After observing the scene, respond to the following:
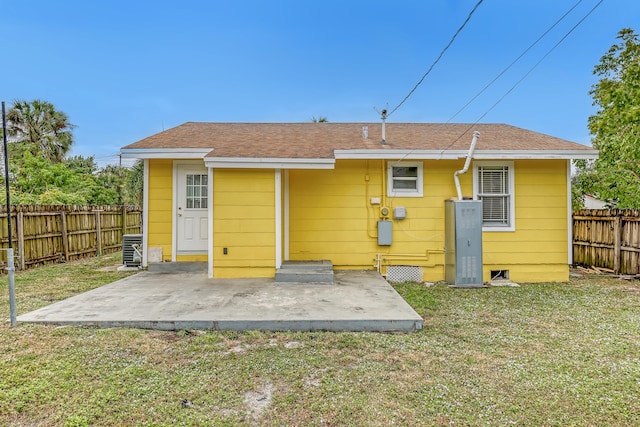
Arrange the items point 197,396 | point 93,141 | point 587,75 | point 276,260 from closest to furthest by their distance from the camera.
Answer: point 197,396
point 276,260
point 587,75
point 93,141

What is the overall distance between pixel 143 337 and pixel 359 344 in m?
2.21

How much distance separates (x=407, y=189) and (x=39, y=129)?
1939cm

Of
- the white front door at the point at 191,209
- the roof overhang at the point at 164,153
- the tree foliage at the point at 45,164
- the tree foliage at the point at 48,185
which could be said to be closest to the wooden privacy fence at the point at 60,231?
the roof overhang at the point at 164,153

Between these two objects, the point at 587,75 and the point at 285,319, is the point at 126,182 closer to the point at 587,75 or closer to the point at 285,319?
the point at 285,319

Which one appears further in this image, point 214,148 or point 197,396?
point 214,148

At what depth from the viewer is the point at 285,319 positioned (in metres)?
3.77

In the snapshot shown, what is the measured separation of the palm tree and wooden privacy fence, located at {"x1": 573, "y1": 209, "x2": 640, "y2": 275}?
821 inches

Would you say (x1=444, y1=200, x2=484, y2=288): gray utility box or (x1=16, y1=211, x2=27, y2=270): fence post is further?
(x1=16, y1=211, x2=27, y2=270): fence post

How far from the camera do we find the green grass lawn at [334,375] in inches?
87.0

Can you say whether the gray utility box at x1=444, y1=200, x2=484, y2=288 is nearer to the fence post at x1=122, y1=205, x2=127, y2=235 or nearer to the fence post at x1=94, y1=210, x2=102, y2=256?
the fence post at x1=94, y1=210, x2=102, y2=256

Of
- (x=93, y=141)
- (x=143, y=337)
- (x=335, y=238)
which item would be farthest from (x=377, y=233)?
(x=93, y=141)

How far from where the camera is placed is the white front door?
7.02 m

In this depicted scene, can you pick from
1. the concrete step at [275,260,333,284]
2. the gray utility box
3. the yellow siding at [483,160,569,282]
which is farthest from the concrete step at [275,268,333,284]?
the yellow siding at [483,160,569,282]

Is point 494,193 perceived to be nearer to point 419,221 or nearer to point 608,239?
point 419,221
